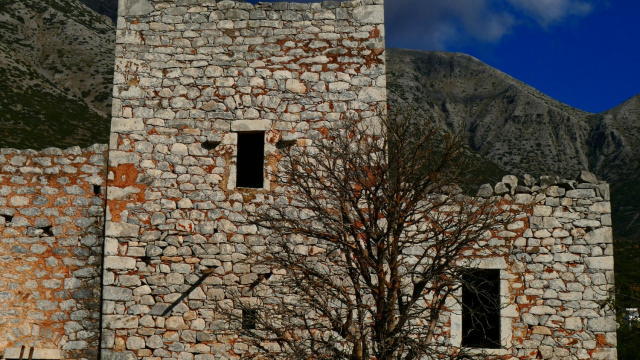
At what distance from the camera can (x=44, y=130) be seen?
92.4ft

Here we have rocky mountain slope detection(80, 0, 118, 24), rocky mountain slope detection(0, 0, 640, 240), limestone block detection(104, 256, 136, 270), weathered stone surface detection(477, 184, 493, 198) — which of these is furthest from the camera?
rocky mountain slope detection(80, 0, 118, 24)

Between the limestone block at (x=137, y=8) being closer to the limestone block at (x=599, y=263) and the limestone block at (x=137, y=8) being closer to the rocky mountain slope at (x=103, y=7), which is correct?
the limestone block at (x=599, y=263)

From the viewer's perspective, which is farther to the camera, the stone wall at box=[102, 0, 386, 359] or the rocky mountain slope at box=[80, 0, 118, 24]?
the rocky mountain slope at box=[80, 0, 118, 24]

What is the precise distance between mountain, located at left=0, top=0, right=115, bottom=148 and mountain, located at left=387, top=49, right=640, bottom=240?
1715cm

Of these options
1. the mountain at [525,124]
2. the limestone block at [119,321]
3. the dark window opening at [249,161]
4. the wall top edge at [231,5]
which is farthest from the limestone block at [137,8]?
the mountain at [525,124]

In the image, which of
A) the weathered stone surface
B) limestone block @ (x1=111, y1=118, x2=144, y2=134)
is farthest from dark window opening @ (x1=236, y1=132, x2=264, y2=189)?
the weathered stone surface

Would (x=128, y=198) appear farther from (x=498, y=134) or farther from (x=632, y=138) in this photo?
(x=632, y=138)

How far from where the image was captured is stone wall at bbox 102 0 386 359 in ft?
28.6

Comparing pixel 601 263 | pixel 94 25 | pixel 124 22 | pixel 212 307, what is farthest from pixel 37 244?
pixel 94 25

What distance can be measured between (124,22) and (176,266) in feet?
12.1

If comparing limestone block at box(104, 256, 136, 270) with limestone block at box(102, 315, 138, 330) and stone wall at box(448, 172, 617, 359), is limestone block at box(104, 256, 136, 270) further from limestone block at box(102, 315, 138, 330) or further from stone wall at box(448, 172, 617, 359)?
stone wall at box(448, 172, 617, 359)

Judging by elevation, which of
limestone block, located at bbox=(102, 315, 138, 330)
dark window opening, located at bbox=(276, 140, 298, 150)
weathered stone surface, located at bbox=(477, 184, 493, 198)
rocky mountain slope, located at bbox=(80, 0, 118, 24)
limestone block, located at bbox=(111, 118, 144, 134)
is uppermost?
rocky mountain slope, located at bbox=(80, 0, 118, 24)

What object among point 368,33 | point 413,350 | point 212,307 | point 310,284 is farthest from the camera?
point 368,33

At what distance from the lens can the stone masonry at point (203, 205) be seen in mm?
8773
